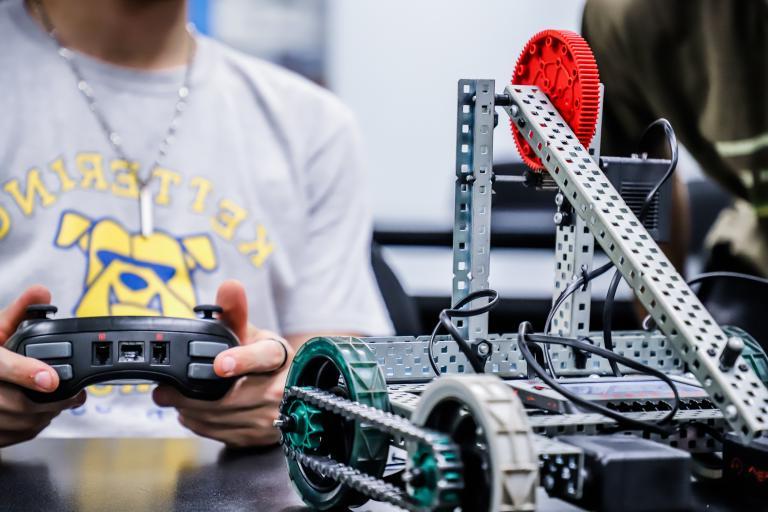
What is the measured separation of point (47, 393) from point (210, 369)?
0.12m

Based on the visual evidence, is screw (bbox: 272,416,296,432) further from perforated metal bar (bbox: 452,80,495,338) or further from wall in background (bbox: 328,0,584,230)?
wall in background (bbox: 328,0,584,230)

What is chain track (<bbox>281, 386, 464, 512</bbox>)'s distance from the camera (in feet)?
1.42

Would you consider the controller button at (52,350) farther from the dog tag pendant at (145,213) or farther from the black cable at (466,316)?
the dog tag pendant at (145,213)

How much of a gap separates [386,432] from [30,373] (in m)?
0.30

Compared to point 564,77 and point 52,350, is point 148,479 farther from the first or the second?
point 564,77

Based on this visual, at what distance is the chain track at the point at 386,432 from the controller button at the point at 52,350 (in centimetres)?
18

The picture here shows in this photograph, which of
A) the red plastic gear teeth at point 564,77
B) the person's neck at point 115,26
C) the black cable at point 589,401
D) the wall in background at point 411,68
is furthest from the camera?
the wall in background at point 411,68

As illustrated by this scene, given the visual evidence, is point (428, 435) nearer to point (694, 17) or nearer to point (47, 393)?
point (47, 393)

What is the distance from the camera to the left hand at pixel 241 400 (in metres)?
0.76

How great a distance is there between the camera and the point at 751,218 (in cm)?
115

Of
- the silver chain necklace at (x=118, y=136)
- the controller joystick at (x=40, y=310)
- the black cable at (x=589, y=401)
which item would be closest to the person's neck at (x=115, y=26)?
the silver chain necklace at (x=118, y=136)

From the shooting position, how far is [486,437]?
1.37 feet

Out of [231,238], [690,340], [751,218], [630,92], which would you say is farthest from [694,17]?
[690,340]

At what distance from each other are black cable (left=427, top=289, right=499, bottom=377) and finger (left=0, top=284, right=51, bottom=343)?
0.33 metres
